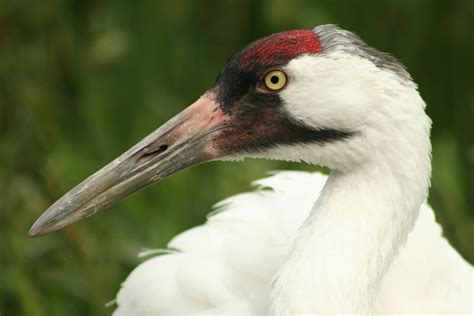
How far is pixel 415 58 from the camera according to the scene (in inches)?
201

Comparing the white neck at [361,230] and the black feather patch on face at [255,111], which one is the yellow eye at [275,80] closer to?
the black feather patch on face at [255,111]

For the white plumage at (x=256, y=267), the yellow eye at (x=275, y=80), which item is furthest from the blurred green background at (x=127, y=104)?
the yellow eye at (x=275, y=80)

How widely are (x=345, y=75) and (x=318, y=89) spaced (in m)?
0.08

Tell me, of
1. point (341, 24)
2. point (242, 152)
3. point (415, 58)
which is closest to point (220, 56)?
point (341, 24)

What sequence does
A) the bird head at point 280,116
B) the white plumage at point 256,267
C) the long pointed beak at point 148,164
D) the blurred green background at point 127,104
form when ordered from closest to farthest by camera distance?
the bird head at point 280,116 < the long pointed beak at point 148,164 < the white plumage at point 256,267 < the blurred green background at point 127,104

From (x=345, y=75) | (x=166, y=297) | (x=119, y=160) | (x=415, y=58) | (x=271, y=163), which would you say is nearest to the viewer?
(x=345, y=75)

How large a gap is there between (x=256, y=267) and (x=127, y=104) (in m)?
1.84

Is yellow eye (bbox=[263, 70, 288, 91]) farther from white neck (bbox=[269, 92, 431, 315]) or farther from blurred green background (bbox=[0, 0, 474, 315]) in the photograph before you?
blurred green background (bbox=[0, 0, 474, 315])

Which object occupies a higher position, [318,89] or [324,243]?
[318,89]

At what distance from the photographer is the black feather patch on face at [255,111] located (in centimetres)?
260

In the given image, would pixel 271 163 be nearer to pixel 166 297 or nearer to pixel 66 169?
pixel 66 169

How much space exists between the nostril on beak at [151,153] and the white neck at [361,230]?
1.48ft

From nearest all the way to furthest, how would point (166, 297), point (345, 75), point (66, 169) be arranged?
point (345, 75)
point (166, 297)
point (66, 169)

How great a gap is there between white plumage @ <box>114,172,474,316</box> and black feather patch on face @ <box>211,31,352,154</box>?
0.42 metres
